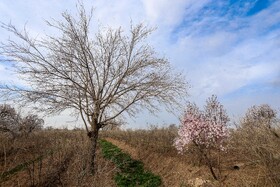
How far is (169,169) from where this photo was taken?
50.4 ft

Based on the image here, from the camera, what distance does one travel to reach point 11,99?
15.1 m

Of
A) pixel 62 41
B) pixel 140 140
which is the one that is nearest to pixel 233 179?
pixel 62 41

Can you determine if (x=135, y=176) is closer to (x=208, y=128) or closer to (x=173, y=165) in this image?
(x=173, y=165)

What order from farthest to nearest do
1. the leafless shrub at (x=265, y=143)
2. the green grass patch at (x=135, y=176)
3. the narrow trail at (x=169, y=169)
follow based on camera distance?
the green grass patch at (x=135, y=176)
the narrow trail at (x=169, y=169)
the leafless shrub at (x=265, y=143)

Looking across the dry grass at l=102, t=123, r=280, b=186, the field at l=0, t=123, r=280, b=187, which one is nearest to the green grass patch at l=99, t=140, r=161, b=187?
the field at l=0, t=123, r=280, b=187

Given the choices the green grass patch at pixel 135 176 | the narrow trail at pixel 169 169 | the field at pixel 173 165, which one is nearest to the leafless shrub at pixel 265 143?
the field at pixel 173 165

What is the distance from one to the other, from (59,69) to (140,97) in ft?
13.8

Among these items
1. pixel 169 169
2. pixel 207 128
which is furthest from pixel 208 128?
pixel 169 169

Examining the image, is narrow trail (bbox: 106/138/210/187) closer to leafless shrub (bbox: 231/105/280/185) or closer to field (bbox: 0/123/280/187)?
field (bbox: 0/123/280/187)

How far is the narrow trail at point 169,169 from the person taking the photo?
42.1 ft

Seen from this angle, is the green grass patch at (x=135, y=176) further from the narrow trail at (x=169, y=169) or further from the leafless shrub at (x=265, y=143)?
the leafless shrub at (x=265, y=143)

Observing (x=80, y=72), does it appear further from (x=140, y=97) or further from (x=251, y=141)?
(x=251, y=141)

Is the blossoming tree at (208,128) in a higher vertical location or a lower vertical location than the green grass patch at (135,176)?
higher

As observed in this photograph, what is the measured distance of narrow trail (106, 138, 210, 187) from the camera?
1284 centimetres
